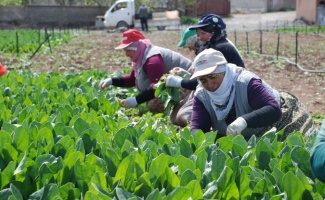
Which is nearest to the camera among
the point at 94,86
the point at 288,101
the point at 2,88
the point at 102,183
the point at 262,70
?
the point at 102,183

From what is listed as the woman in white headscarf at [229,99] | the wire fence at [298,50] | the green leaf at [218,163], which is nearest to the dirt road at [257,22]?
the wire fence at [298,50]

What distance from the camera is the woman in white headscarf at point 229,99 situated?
3.97 m

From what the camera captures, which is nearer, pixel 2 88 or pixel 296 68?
pixel 2 88

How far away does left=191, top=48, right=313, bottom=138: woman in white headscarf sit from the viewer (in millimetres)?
3971

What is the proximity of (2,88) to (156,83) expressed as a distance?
169 centimetres

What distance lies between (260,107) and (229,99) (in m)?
0.24

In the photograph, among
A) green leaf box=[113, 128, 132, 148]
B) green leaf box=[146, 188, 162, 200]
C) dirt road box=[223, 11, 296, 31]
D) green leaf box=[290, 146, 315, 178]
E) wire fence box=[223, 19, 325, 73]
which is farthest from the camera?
dirt road box=[223, 11, 296, 31]

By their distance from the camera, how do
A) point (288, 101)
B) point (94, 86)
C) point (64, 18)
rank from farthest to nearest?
point (64, 18), point (94, 86), point (288, 101)

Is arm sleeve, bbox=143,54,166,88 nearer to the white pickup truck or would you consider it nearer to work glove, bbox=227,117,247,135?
work glove, bbox=227,117,247,135

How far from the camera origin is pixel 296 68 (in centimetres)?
1292

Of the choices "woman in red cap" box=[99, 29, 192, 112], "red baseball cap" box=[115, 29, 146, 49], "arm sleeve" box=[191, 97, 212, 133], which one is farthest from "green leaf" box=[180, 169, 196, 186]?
"red baseball cap" box=[115, 29, 146, 49]

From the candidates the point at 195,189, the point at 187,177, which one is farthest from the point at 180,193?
the point at 187,177

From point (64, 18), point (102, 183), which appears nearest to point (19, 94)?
point (102, 183)

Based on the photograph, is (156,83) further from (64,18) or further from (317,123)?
(64,18)
